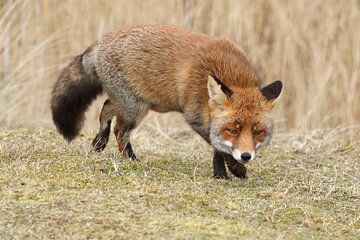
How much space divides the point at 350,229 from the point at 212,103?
1.61 metres

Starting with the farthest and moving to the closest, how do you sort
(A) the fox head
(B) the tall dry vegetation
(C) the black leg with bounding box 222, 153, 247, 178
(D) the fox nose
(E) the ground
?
(B) the tall dry vegetation → (C) the black leg with bounding box 222, 153, 247, 178 → (A) the fox head → (D) the fox nose → (E) the ground

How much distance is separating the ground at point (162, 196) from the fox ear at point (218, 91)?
599 mm

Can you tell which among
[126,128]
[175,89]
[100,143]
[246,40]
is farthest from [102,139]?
[246,40]

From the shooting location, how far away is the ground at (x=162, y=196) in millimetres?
4227

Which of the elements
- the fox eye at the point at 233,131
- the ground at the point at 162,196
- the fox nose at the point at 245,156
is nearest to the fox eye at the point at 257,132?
the fox eye at the point at 233,131

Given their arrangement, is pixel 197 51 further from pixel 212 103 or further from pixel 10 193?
pixel 10 193

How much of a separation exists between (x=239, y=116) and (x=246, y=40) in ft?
13.8

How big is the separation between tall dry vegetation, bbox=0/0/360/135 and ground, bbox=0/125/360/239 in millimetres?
2514

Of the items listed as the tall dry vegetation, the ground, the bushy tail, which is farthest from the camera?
the tall dry vegetation

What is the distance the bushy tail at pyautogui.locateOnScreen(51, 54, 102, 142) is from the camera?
21.5ft

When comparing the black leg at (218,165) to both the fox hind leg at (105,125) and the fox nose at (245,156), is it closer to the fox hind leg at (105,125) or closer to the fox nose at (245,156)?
the fox nose at (245,156)

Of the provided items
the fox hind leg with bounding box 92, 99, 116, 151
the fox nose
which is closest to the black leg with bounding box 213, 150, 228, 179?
the fox nose

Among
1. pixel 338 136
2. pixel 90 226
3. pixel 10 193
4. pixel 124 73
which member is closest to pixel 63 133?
pixel 124 73

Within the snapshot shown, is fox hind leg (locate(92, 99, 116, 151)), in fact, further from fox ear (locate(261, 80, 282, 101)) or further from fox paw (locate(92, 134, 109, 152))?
fox ear (locate(261, 80, 282, 101))
